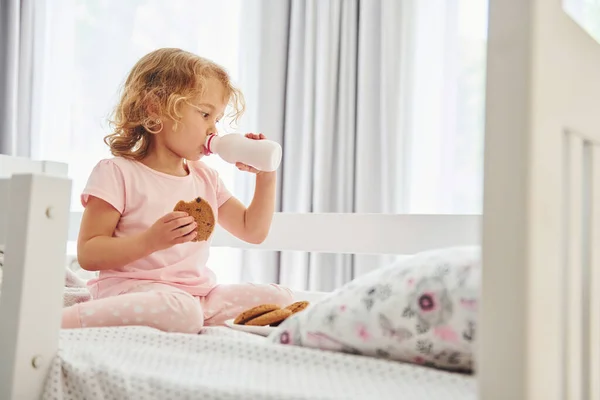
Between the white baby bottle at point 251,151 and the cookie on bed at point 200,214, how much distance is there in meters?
0.09

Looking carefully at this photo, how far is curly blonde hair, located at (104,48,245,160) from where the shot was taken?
1.20 meters

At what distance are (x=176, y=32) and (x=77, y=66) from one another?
0.46 metres

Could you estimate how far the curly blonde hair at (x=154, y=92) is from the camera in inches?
47.4

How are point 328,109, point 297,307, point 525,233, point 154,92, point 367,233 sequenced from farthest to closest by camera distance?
point 328,109 → point 367,233 → point 154,92 → point 297,307 → point 525,233

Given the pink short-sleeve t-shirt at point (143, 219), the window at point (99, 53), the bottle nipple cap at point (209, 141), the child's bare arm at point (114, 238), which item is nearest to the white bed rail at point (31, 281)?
the child's bare arm at point (114, 238)

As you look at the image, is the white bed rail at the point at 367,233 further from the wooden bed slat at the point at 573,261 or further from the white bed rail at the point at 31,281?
the white bed rail at the point at 31,281

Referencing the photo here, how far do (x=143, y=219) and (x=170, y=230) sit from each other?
0.57 ft

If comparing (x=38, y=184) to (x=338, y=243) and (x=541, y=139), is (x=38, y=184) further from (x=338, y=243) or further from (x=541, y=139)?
(x=338, y=243)

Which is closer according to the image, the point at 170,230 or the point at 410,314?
the point at 410,314

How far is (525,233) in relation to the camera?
47 centimetres

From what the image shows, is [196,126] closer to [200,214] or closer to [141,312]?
[200,214]

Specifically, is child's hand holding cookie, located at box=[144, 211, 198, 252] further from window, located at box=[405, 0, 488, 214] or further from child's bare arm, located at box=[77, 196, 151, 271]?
window, located at box=[405, 0, 488, 214]

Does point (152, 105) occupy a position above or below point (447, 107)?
below

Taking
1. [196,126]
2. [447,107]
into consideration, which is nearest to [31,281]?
[196,126]
